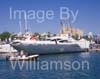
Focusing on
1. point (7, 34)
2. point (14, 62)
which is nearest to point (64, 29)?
point (7, 34)

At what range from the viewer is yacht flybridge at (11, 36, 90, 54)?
85056mm

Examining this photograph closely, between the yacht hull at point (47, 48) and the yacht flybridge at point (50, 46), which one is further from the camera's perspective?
the yacht hull at point (47, 48)

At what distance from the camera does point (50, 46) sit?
93.0m

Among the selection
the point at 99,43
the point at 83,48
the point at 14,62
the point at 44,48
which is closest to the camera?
the point at 14,62

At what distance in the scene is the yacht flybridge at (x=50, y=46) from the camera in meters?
85.1

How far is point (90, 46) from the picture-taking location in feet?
407

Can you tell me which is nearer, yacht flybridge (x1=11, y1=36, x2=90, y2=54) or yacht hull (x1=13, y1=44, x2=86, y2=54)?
yacht flybridge (x1=11, y1=36, x2=90, y2=54)

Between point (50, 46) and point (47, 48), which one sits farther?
point (50, 46)

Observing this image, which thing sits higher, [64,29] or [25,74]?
[64,29]

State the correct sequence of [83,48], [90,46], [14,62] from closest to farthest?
1. [14,62]
2. [83,48]
3. [90,46]

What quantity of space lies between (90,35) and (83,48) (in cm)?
2885

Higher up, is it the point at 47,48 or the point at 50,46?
the point at 50,46

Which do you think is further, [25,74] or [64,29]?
[64,29]

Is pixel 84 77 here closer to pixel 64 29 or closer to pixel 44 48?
pixel 44 48
